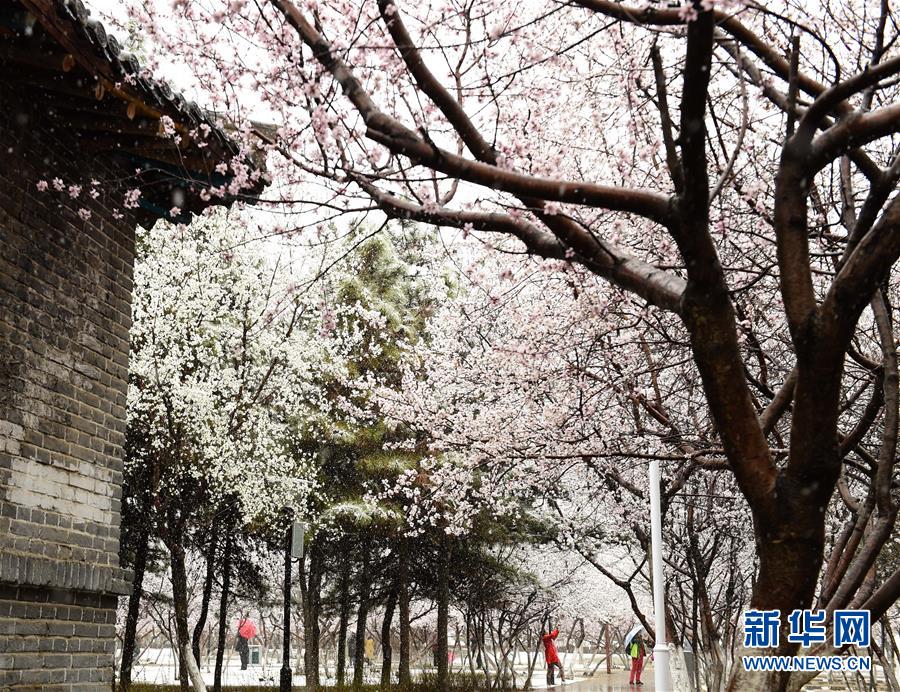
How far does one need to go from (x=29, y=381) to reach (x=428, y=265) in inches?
885

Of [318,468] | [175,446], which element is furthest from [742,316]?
[318,468]

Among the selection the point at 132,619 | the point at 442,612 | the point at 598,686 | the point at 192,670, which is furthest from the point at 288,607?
the point at 598,686

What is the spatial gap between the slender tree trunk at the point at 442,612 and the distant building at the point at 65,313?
18.2 metres

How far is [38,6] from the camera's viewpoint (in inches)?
203

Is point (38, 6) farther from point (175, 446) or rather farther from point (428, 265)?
point (428, 265)

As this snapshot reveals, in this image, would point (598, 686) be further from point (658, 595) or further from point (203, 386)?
point (658, 595)

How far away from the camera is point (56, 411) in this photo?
21.2 feet

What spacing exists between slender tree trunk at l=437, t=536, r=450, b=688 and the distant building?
18.2 meters

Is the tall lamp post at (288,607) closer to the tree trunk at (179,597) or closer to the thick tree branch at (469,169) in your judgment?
the tree trunk at (179,597)

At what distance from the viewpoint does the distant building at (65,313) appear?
580 cm

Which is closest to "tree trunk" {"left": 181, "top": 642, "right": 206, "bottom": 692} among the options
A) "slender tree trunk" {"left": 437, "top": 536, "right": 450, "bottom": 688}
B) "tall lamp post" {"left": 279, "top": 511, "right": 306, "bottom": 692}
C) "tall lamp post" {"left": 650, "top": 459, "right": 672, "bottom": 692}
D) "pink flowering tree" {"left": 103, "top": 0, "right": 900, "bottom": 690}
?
"tall lamp post" {"left": 279, "top": 511, "right": 306, "bottom": 692}

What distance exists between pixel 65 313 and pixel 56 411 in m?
0.73

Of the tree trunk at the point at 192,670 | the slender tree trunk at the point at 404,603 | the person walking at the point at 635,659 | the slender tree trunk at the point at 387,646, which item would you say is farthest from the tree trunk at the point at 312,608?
the person walking at the point at 635,659

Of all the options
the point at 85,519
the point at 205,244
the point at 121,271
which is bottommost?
the point at 85,519
